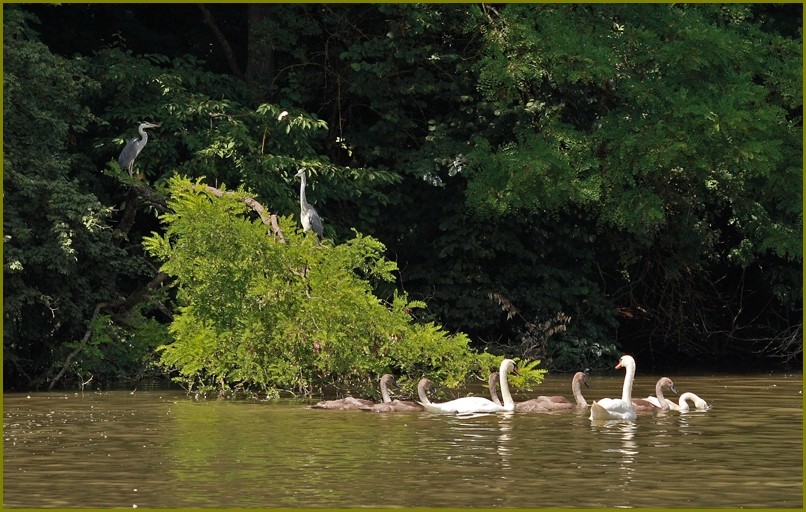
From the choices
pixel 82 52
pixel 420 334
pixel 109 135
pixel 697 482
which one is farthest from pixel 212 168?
pixel 697 482

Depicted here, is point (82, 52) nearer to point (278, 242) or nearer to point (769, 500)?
point (278, 242)

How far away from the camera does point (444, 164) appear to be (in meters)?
26.6

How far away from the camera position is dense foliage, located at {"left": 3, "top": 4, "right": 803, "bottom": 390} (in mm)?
22609

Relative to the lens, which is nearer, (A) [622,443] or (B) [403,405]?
(A) [622,443]

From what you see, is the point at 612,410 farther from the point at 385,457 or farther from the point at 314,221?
the point at 314,221

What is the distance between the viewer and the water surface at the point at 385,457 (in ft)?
36.7

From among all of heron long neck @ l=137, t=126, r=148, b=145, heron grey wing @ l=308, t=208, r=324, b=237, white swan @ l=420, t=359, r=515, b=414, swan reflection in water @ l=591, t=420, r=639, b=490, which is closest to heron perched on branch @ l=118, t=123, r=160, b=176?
heron long neck @ l=137, t=126, r=148, b=145

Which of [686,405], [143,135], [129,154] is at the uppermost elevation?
[143,135]

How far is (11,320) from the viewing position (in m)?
21.5

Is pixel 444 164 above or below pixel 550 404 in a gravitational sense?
above

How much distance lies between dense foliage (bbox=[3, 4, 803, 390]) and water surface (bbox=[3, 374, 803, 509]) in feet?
11.4

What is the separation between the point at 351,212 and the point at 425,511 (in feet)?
55.8

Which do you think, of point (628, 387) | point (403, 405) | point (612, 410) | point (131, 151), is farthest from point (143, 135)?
point (612, 410)

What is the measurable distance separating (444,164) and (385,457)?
13.5 m
